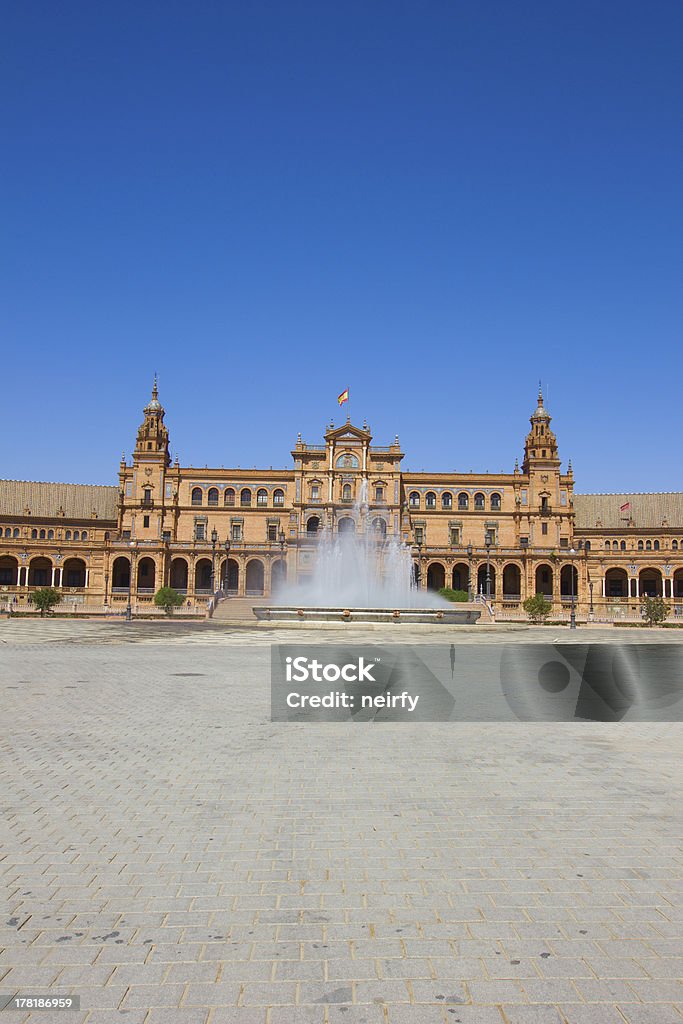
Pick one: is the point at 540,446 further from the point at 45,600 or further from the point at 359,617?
the point at 45,600

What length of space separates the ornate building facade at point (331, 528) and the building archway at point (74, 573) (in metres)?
0.13

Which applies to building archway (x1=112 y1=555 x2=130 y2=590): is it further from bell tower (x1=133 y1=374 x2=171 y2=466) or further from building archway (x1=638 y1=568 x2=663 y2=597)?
building archway (x1=638 y1=568 x2=663 y2=597)

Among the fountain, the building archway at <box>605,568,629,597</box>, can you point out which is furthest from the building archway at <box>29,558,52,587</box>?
the building archway at <box>605,568,629,597</box>

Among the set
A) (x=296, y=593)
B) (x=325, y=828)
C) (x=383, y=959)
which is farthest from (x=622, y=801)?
(x=296, y=593)

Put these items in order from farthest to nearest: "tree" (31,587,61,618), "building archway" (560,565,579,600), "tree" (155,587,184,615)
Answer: "building archway" (560,565,579,600) < "tree" (155,587,184,615) < "tree" (31,587,61,618)

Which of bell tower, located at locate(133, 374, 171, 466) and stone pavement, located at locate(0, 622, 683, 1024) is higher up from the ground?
bell tower, located at locate(133, 374, 171, 466)

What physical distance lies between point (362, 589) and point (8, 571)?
143ft

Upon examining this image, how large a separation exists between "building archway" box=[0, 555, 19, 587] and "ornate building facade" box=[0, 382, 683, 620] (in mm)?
181

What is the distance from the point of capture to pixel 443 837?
676 cm

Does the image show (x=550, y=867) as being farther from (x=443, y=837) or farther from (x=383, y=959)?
A: (x=383, y=959)

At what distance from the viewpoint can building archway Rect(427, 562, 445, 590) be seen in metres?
77.9

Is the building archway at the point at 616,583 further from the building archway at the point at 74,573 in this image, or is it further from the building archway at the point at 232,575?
the building archway at the point at 74,573

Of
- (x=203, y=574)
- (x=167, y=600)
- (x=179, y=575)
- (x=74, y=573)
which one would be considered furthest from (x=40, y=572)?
(x=167, y=600)

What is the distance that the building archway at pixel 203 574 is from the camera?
74.7m
